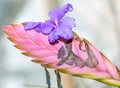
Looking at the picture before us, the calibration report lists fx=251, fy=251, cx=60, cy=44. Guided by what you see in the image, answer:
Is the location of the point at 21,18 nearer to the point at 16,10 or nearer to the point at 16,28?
the point at 16,10

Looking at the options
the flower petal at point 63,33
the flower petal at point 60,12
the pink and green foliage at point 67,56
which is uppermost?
the flower petal at point 60,12

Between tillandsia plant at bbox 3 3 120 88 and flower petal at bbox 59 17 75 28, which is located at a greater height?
flower petal at bbox 59 17 75 28

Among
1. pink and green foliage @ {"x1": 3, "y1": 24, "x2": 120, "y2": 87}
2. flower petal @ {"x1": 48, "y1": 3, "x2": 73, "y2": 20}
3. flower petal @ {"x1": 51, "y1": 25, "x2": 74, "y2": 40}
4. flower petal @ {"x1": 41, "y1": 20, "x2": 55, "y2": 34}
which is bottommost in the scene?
pink and green foliage @ {"x1": 3, "y1": 24, "x2": 120, "y2": 87}

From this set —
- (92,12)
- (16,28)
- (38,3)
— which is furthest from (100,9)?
(16,28)

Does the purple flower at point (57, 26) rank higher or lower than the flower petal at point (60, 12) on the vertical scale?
lower
